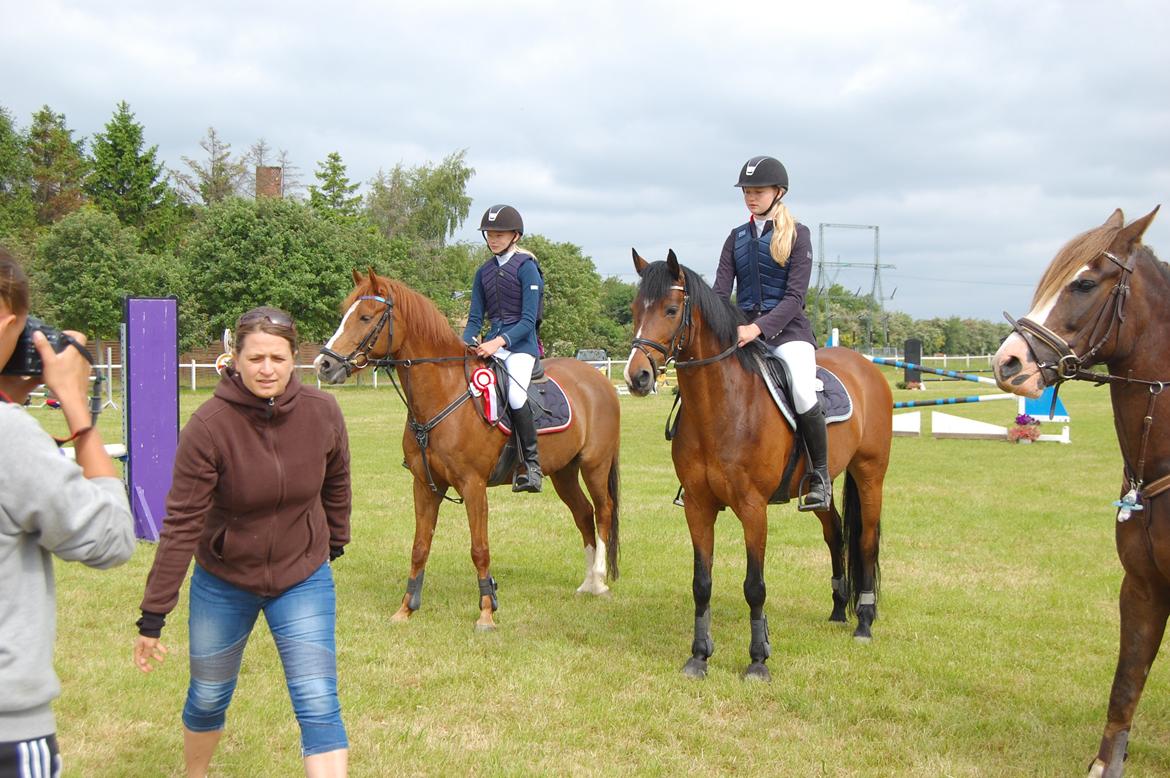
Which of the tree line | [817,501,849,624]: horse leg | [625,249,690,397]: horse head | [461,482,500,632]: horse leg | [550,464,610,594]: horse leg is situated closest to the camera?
[625,249,690,397]: horse head

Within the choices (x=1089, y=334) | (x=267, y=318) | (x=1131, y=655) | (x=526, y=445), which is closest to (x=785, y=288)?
(x=526, y=445)

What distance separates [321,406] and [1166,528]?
3453 mm

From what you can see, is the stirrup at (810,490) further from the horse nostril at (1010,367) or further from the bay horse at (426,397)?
the horse nostril at (1010,367)

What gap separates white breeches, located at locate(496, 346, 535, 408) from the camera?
7504 millimetres

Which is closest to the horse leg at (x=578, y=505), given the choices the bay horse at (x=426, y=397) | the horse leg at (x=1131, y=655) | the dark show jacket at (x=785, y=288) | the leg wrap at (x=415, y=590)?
the bay horse at (x=426, y=397)

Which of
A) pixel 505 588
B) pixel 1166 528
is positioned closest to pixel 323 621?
pixel 1166 528

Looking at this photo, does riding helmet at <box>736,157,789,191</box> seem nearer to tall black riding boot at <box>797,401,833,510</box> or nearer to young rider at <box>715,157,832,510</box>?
young rider at <box>715,157,832,510</box>

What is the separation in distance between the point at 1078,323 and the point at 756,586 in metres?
2.80

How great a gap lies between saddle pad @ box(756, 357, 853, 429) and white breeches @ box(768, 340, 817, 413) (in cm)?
6

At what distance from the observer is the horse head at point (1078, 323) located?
388cm

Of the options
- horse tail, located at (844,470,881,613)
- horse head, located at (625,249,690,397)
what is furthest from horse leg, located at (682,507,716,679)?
horse tail, located at (844,470,881,613)

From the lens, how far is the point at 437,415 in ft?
23.5

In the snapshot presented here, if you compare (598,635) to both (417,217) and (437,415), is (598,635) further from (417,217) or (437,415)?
(417,217)

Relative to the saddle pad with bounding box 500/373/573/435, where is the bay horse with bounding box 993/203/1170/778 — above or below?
above
